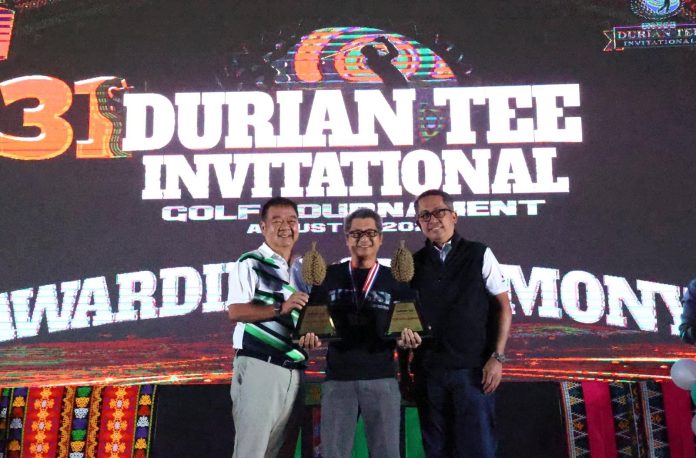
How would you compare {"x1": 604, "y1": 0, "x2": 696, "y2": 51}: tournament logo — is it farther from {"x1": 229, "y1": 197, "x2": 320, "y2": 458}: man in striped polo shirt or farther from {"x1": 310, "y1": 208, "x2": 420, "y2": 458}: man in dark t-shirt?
{"x1": 229, "y1": 197, "x2": 320, "y2": 458}: man in striped polo shirt

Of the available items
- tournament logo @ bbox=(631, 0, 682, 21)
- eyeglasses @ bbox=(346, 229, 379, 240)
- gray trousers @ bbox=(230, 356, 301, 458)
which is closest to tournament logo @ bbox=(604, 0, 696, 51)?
tournament logo @ bbox=(631, 0, 682, 21)

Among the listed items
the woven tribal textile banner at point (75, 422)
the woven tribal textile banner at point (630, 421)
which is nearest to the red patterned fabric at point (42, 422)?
the woven tribal textile banner at point (75, 422)

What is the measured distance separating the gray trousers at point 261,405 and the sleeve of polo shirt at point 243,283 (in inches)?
9.0

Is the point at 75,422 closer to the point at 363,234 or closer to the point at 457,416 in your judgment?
the point at 363,234

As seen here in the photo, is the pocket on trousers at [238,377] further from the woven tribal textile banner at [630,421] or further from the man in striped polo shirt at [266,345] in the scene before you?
the woven tribal textile banner at [630,421]

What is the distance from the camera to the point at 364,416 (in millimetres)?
2730

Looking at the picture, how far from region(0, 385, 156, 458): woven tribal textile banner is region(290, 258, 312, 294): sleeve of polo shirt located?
1012mm

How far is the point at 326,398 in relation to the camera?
2.75 meters

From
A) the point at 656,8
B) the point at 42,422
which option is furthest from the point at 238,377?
the point at 656,8

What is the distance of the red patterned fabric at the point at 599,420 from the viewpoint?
336 centimetres

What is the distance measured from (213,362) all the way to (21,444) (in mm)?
1202

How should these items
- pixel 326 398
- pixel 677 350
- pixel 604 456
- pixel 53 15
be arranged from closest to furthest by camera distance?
pixel 326 398 < pixel 604 456 < pixel 677 350 < pixel 53 15

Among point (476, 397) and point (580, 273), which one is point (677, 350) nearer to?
point (580, 273)

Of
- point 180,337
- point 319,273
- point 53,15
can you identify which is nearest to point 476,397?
point 319,273
